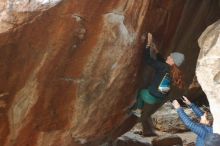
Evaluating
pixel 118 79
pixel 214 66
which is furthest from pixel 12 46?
pixel 214 66

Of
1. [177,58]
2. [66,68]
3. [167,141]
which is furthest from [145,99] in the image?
[167,141]

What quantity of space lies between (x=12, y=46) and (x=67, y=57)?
41.6 inches

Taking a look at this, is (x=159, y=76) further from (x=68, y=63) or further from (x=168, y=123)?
(x=168, y=123)

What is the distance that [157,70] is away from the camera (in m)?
8.00

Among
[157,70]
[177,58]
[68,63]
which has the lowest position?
[157,70]

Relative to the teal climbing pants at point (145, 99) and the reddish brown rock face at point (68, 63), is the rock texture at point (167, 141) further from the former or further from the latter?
the reddish brown rock face at point (68, 63)

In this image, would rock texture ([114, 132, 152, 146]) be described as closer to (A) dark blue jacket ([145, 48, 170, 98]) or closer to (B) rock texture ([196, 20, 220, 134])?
(A) dark blue jacket ([145, 48, 170, 98])

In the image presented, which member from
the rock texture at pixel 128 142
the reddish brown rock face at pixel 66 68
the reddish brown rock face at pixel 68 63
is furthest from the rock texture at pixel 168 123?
the reddish brown rock face at pixel 66 68

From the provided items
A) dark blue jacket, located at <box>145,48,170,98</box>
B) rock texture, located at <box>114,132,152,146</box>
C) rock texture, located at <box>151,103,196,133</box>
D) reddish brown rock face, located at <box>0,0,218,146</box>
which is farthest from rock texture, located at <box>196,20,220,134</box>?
rock texture, located at <box>151,103,196,133</box>

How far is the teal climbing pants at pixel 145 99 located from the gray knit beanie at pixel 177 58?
91 cm

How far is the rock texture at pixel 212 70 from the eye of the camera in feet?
23.2

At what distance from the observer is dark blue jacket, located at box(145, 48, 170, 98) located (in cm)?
791

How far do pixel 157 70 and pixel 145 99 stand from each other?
27.8 inches

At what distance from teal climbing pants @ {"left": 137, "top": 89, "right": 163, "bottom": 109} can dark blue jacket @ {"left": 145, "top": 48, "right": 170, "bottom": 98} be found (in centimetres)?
10
